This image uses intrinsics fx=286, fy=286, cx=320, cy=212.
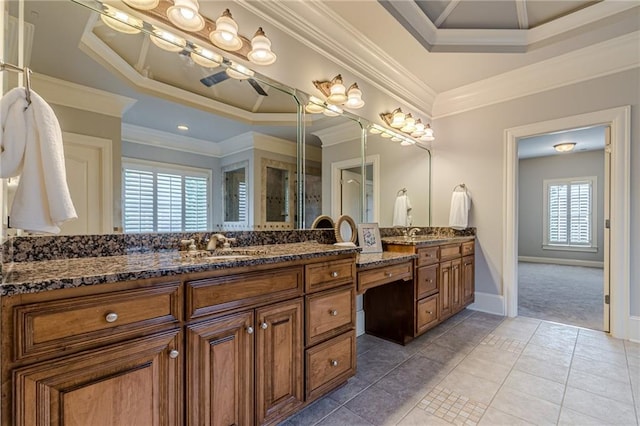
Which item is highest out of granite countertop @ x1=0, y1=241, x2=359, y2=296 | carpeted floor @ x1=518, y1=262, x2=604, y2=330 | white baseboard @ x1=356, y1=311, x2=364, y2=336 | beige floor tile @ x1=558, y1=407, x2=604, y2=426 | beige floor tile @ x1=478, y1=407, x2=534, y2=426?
granite countertop @ x1=0, y1=241, x2=359, y2=296

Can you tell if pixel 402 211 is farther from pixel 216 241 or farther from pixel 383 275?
pixel 216 241

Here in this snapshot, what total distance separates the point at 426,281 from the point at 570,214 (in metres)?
6.37

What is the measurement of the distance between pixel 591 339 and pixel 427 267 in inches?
62.5

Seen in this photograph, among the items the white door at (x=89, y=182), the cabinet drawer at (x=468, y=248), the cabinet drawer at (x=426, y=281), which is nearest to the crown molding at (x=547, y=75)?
the cabinet drawer at (x=468, y=248)

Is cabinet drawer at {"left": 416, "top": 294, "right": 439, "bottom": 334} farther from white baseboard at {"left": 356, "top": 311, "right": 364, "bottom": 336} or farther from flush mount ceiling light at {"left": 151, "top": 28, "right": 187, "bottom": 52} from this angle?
flush mount ceiling light at {"left": 151, "top": 28, "right": 187, "bottom": 52}

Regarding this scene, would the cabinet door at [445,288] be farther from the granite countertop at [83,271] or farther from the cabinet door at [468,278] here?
the granite countertop at [83,271]

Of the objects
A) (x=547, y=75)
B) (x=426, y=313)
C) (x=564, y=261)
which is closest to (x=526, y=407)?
(x=426, y=313)

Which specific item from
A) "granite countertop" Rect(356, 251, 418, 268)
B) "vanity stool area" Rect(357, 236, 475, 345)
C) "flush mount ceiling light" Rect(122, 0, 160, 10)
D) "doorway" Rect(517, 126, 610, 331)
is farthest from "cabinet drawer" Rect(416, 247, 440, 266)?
"doorway" Rect(517, 126, 610, 331)

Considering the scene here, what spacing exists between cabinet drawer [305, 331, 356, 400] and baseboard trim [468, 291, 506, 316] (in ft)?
7.65

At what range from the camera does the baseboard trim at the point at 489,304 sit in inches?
129

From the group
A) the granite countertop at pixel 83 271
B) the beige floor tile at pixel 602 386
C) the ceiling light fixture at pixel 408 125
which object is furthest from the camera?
the ceiling light fixture at pixel 408 125

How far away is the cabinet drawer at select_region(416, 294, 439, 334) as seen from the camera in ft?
8.17

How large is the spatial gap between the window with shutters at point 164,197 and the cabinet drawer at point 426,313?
1.90 metres

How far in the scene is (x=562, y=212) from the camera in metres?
6.79
